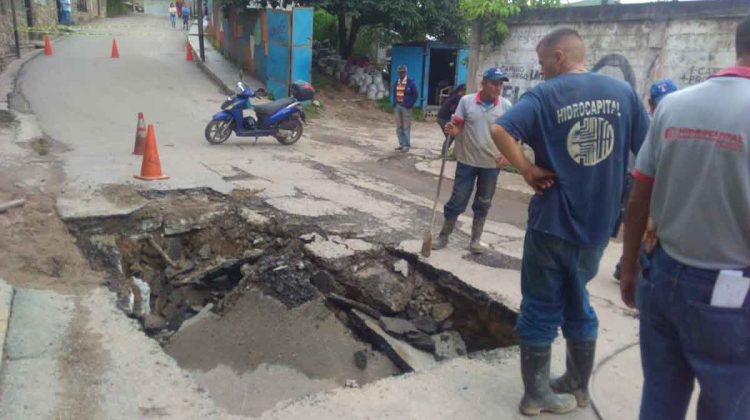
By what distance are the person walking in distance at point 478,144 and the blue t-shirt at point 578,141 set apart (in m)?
2.19

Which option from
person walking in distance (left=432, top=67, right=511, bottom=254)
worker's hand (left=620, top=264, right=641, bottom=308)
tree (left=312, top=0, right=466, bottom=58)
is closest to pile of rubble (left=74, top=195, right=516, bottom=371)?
person walking in distance (left=432, top=67, right=511, bottom=254)

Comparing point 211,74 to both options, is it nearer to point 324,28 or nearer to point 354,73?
point 354,73

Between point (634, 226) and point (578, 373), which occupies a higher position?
point (634, 226)

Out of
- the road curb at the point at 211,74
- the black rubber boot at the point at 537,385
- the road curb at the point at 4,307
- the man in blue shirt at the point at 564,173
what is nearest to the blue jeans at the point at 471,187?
the man in blue shirt at the point at 564,173

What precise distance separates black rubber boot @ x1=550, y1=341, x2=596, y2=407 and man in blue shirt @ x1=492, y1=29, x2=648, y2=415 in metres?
0.14

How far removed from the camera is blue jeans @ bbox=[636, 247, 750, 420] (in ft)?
6.50

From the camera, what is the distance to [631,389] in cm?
348

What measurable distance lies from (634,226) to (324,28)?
21.4 metres

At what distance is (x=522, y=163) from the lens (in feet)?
9.81

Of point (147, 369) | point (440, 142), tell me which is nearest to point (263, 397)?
point (147, 369)

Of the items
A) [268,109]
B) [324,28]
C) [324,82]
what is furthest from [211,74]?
[268,109]

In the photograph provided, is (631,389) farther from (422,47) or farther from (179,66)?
(179,66)

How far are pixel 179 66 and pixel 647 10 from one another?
16152 millimetres

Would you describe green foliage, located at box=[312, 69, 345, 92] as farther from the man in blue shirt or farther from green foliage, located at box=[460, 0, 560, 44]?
the man in blue shirt
